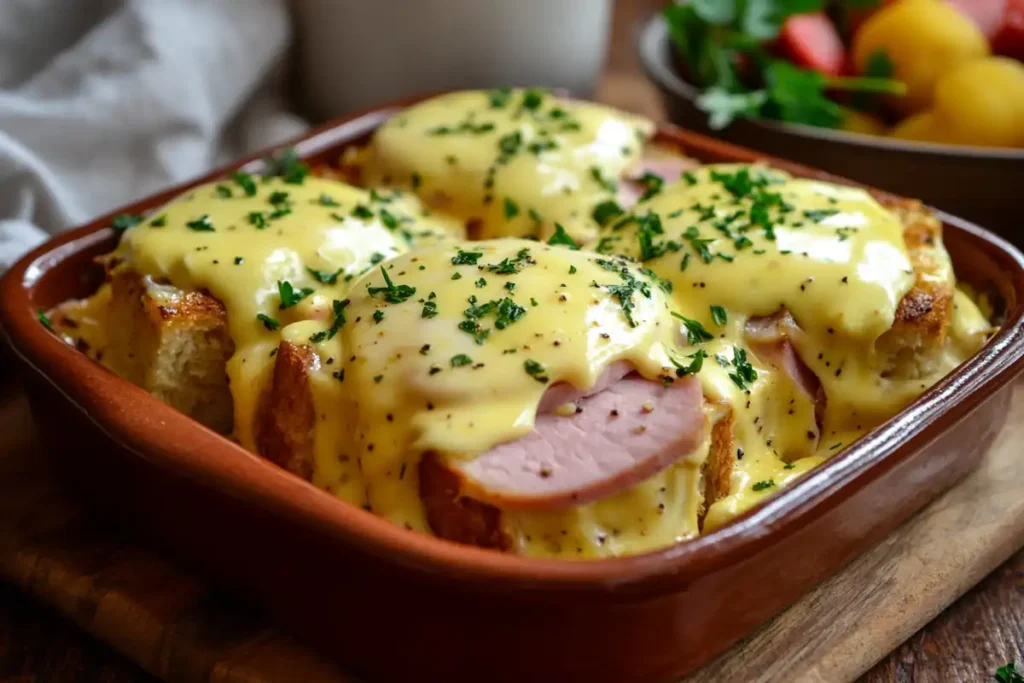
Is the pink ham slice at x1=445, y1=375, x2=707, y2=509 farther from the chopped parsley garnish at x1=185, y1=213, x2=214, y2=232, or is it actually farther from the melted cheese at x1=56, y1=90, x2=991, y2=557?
the chopped parsley garnish at x1=185, y1=213, x2=214, y2=232

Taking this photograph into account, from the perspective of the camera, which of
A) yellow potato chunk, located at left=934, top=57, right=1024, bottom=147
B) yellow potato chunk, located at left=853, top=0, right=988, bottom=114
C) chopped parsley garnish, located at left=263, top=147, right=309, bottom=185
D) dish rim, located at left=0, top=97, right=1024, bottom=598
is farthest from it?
yellow potato chunk, located at left=853, top=0, right=988, bottom=114

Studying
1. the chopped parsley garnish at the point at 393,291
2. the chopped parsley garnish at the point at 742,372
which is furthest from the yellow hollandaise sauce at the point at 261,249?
the chopped parsley garnish at the point at 742,372

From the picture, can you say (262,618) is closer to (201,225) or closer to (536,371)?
(536,371)

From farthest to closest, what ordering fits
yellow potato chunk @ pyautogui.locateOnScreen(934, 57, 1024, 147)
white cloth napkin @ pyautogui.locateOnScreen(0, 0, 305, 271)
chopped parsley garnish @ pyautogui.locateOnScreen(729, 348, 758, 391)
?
1. yellow potato chunk @ pyautogui.locateOnScreen(934, 57, 1024, 147)
2. white cloth napkin @ pyautogui.locateOnScreen(0, 0, 305, 271)
3. chopped parsley garnish @ pyautogui.locateOnScreen(729, 348, 758, 391)

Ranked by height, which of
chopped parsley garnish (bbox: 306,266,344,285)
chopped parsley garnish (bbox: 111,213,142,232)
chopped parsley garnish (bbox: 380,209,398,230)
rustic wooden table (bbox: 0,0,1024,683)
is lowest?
rustic wooden table (bbox: 0,0,1024,683)

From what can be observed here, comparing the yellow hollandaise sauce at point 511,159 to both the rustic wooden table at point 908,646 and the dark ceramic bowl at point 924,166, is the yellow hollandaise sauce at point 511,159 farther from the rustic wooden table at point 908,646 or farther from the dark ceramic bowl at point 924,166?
the rustic wooden table at point 908,646

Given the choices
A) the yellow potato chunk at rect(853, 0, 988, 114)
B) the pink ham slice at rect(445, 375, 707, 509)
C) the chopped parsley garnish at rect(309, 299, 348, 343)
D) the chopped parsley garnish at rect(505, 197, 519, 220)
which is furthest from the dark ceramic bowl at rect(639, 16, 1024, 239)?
the chopped parsley garnish at rect(309, 299, 348, 343)

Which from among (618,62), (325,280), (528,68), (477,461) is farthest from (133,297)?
(618,62)
